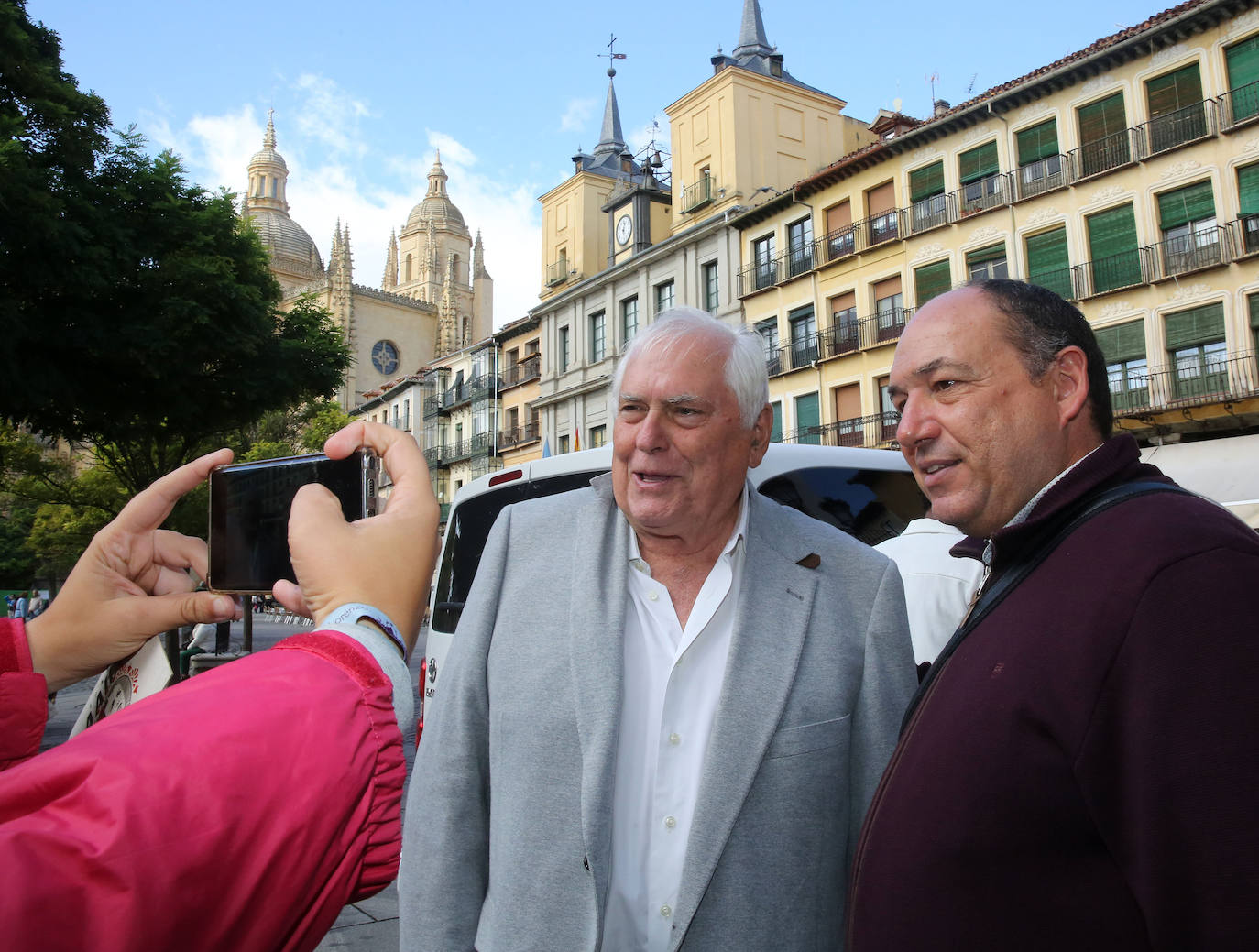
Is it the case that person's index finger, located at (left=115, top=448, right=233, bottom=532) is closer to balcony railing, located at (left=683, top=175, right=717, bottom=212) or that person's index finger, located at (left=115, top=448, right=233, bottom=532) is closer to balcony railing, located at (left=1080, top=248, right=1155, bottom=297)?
balcony railing, located at (left=1080, top=248, right=1155, bottom=297)

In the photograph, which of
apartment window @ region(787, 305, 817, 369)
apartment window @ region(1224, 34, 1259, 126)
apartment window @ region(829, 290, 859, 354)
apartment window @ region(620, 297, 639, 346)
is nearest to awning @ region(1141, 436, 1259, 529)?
apartment window @ region(1224, 34, 1259, 126)

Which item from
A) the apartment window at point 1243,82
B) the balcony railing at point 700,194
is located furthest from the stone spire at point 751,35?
the apartment window at point 1243,82

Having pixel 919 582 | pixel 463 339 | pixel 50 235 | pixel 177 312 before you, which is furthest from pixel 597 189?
pixel 463 339

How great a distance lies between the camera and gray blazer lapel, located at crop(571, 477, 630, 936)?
2.07 meters

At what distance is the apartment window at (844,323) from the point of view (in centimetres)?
2783

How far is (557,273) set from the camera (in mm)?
41500

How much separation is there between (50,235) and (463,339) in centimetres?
8544

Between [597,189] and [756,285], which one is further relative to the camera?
[597,189]

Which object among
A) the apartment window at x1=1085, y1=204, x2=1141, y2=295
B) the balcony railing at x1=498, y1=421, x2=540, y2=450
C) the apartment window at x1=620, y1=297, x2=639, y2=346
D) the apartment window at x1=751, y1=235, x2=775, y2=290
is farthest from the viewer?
the balcony railing at x1=498, y1=421, x2=540, y2=450

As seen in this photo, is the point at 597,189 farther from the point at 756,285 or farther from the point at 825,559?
the point at 825,559

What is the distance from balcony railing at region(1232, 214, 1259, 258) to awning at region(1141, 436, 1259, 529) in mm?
10588

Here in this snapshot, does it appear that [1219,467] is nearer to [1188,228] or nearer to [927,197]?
[1188,228]

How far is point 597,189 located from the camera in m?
41.0

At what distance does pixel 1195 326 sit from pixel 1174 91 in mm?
5745
